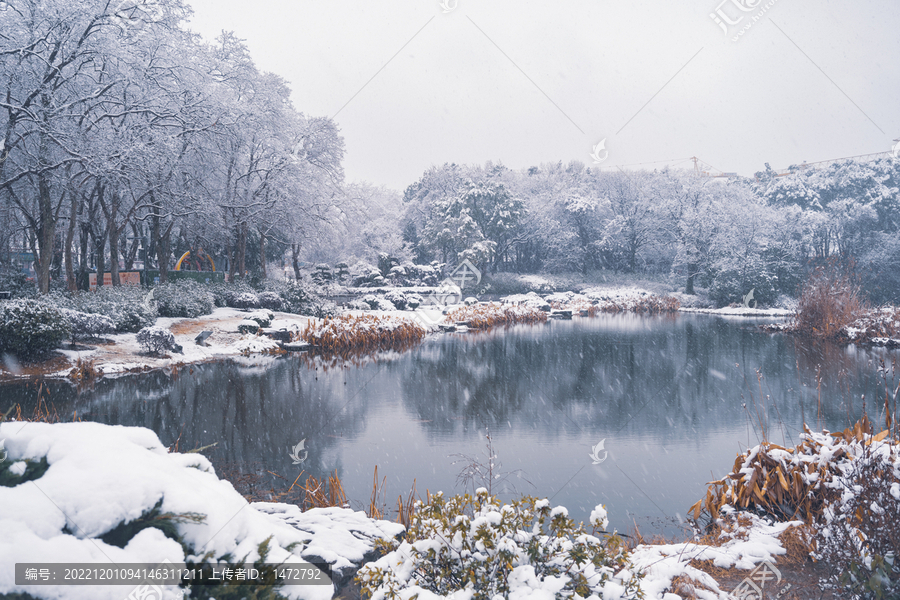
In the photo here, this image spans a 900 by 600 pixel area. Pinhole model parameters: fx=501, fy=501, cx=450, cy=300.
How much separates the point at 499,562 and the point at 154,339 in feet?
35.6

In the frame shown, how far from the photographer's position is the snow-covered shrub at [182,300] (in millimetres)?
13984

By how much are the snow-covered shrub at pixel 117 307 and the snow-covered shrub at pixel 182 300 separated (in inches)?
16.8

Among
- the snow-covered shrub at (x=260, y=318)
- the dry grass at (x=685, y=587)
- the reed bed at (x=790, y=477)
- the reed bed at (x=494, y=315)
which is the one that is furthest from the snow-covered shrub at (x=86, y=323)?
the reed bed at (x=494, y=315)

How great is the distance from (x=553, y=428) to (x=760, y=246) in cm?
2792

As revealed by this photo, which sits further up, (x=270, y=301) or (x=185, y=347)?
(x=270, y=301)

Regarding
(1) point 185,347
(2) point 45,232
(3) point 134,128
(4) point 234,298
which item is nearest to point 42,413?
(1) point 185,347

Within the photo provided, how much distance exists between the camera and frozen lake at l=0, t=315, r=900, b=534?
520cm

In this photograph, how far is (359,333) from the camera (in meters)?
14.3

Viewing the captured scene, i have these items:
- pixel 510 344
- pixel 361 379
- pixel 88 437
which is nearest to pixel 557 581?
pixel 88 437

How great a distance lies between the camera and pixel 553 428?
6957mm

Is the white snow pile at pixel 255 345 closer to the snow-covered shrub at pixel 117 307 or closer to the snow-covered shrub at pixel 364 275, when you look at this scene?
the snow-covered shrub at pixel 117 307

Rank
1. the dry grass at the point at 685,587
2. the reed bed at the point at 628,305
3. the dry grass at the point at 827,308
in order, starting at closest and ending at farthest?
the dry grass at the point at 685,587 < the dry grass at the point at 827,308 < the reed bed at the point at 628,305

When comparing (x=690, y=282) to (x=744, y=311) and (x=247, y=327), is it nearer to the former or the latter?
(x=744, y=311)

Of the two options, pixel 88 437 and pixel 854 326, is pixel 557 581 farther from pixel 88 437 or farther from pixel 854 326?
pixel 854 326
